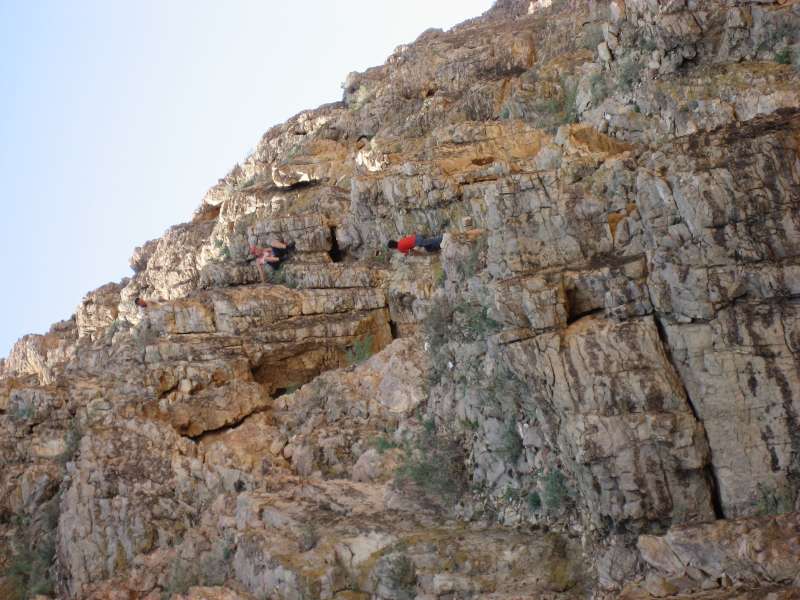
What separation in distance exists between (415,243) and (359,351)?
378 cm

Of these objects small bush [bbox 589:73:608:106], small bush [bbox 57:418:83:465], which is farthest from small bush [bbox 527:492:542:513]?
small bush [bbox 589:73:608:106]

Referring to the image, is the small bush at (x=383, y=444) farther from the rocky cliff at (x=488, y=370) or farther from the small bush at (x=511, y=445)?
the small bush at (x=511, y=445)

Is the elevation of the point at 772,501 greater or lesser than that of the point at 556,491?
lesser

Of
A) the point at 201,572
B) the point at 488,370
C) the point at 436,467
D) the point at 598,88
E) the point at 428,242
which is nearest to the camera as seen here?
the point at 488,370

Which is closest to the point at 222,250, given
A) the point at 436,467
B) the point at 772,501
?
the point at 436,467

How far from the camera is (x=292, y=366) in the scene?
81.8 feet

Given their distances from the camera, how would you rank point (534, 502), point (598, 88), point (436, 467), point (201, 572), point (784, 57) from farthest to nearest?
point (598, 88)
point (784, 57)
point (201, 572)
point (436, 467)
point (534, 502)

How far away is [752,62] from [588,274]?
37.8ft

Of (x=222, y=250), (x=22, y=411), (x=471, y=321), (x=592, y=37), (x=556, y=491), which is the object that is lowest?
(x=556, y=491)

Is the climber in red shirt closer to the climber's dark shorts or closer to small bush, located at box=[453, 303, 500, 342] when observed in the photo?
the climber's dark shorts

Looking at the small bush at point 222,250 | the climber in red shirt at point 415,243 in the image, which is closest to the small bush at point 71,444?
the small bush at point 222,250

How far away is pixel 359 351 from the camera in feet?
81.6

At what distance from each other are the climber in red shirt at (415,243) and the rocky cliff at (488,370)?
555 millimetres

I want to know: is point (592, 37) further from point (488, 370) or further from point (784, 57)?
point (488, 370)
